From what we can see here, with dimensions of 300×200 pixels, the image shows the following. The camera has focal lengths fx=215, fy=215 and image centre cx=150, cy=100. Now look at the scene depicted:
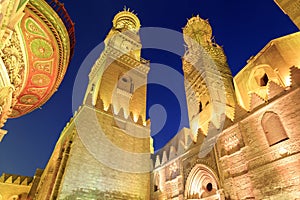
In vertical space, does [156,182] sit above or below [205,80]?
below

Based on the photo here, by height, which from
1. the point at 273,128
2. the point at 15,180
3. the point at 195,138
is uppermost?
the point at 195,138

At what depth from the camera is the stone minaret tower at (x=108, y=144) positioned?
1386 centimetres

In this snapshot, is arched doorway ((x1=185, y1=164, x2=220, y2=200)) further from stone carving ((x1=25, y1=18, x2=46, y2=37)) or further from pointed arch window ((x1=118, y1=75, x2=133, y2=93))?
stone carving ((x1=25, y1=18, x2=46, y2=37))

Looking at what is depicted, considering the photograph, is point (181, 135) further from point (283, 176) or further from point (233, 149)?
point (283, 176)

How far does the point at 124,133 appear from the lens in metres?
17.5

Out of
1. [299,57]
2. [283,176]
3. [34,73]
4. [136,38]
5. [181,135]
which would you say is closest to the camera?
[34,73]

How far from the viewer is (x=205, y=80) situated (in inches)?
825

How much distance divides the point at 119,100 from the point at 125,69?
4.00 meters

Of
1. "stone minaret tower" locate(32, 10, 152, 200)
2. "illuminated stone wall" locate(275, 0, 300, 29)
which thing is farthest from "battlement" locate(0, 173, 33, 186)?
"illuminated stone wall" locate(275, 0, 300, 29)

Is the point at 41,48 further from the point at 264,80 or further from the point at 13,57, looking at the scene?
the point at 264,80

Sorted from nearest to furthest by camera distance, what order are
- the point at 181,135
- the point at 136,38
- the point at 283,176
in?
the point at 283,176
the point at 181,135
the point at 136,38

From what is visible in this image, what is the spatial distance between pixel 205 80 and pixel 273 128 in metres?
11.0

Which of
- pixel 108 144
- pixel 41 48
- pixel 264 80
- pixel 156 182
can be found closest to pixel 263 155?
pixel 264 80

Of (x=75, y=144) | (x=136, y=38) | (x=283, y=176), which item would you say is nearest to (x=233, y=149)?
(x=283, y=176)
